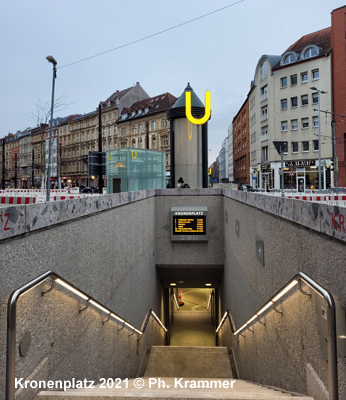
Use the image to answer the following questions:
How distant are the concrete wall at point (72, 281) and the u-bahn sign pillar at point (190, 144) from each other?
29.4ft

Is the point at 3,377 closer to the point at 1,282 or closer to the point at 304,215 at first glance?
the point at 1,282

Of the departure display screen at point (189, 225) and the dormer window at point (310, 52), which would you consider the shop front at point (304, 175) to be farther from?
the departure display screen at point (189, 225)

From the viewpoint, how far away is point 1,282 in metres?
2.47

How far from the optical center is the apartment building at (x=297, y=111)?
3625cm

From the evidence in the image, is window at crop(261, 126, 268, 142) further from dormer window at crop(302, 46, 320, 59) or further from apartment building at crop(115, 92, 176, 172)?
apartment building at crop(115, 92, 176, 172)

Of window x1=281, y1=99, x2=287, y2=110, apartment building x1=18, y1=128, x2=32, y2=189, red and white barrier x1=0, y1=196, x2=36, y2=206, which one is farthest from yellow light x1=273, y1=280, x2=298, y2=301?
apartment building x1=18, y1=128, x2=32, y2=189

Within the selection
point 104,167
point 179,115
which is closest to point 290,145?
point 179,115

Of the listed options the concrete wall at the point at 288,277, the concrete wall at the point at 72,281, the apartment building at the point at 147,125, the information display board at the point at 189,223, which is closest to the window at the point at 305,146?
Answer: the apartment building at the point at 147,125

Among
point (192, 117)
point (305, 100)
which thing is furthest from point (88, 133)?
point (192, 117)

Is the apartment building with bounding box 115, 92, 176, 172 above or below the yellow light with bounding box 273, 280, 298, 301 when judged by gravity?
above

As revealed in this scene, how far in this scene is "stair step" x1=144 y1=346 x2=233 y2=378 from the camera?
8.35m

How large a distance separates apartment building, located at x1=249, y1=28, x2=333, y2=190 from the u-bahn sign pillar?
21.2m

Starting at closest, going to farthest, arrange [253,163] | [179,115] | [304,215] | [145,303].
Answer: [304,215]
[145,303]
[179,115]
[253,163]

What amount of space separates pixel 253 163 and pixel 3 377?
48.1 m
